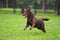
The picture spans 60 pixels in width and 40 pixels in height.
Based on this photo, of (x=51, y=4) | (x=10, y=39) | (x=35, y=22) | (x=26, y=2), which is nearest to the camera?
(x=10, y=39)

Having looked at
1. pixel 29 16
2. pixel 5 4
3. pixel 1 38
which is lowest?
pixel 5 4

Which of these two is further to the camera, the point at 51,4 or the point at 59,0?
the point at 51,4

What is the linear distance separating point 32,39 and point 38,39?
22 centimetres

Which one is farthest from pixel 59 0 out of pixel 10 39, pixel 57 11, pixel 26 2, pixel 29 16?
pixel 10 39

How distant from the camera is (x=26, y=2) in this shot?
36438mm

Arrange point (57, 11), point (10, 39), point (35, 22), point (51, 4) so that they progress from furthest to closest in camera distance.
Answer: point (51, 4)
point (57, 11)
point (35, 22)
point (10, 39)

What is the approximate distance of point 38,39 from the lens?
8.03m

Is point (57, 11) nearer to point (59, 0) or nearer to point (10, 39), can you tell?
point (59, 0)

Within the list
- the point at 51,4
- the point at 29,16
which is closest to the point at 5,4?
the point at 51,4

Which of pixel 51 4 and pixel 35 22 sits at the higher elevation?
pixel 35 22

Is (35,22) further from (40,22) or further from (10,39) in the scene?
(10,39)

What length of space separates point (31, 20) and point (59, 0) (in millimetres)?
17063

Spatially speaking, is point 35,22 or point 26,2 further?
point 26,2

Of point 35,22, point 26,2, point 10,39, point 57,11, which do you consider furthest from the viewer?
point 26,2
